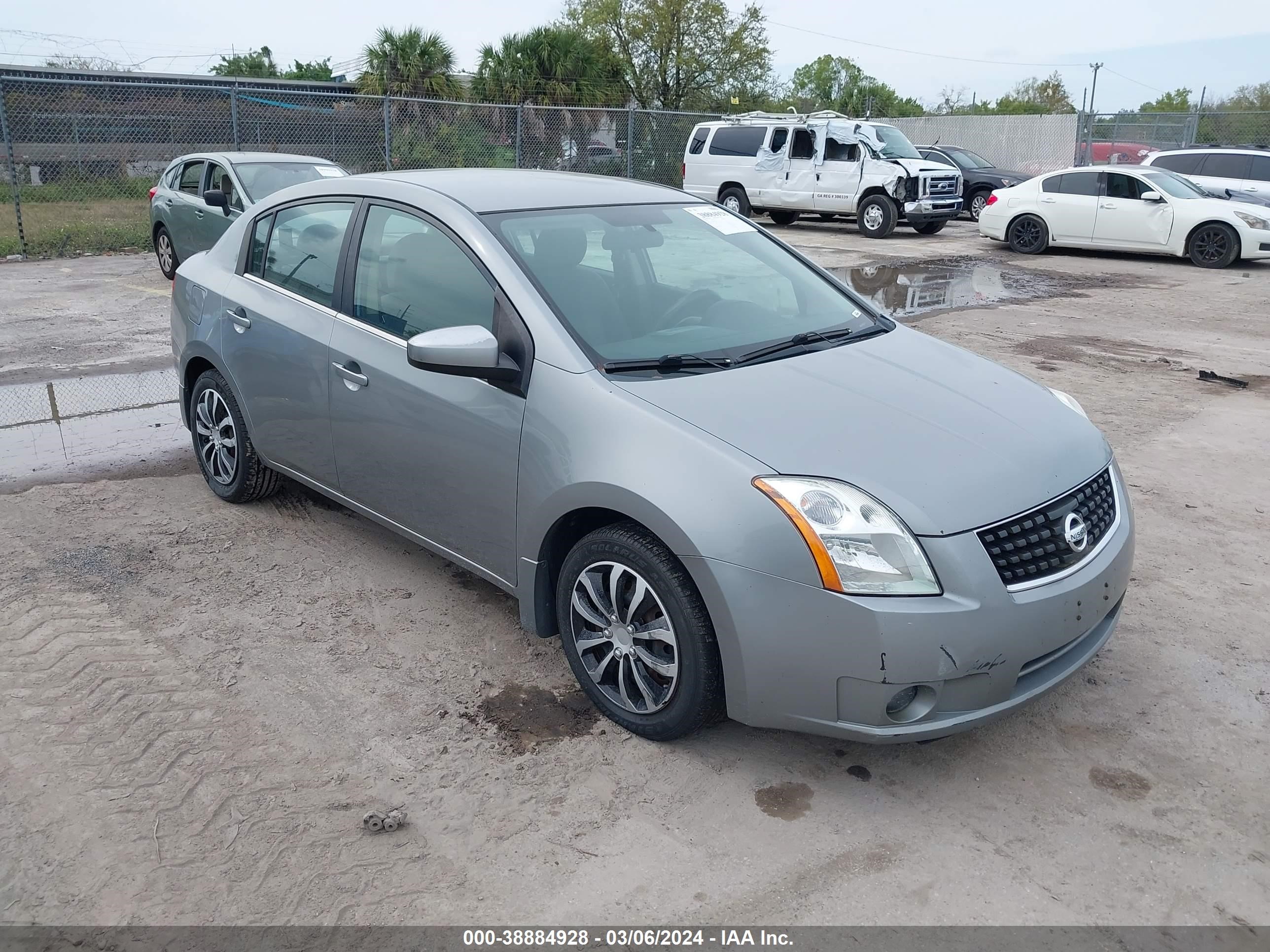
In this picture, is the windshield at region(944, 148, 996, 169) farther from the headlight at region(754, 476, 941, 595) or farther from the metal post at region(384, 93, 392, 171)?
the headlight at region(754, 476, 941, 595)

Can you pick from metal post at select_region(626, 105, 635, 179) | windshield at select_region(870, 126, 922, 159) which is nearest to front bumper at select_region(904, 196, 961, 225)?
windshield at select_region(870, 126, 922, 159)

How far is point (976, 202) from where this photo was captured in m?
23.4

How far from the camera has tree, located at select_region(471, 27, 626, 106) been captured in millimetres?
30219

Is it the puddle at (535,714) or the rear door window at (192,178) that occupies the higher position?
the rear door window at (192,178)

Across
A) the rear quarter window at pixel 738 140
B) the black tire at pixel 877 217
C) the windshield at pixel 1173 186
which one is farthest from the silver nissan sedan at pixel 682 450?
the rear quarter window at pixel 738 140

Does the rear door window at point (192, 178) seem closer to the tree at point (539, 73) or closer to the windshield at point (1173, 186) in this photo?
the windshield at point (1173, 186)

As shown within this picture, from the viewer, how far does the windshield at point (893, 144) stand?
64.2ft

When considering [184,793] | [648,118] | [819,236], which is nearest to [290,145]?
[648,118]

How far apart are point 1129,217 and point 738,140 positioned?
7.69 m

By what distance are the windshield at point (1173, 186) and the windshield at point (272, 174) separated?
12.1 metres

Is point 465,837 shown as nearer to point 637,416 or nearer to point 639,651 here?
point 639,651

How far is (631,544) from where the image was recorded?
10.2 ft

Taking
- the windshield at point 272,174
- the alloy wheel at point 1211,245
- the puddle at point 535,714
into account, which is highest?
the windshield at point 272,174

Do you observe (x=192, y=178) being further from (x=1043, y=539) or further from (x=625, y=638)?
(x=1043, y=539)
